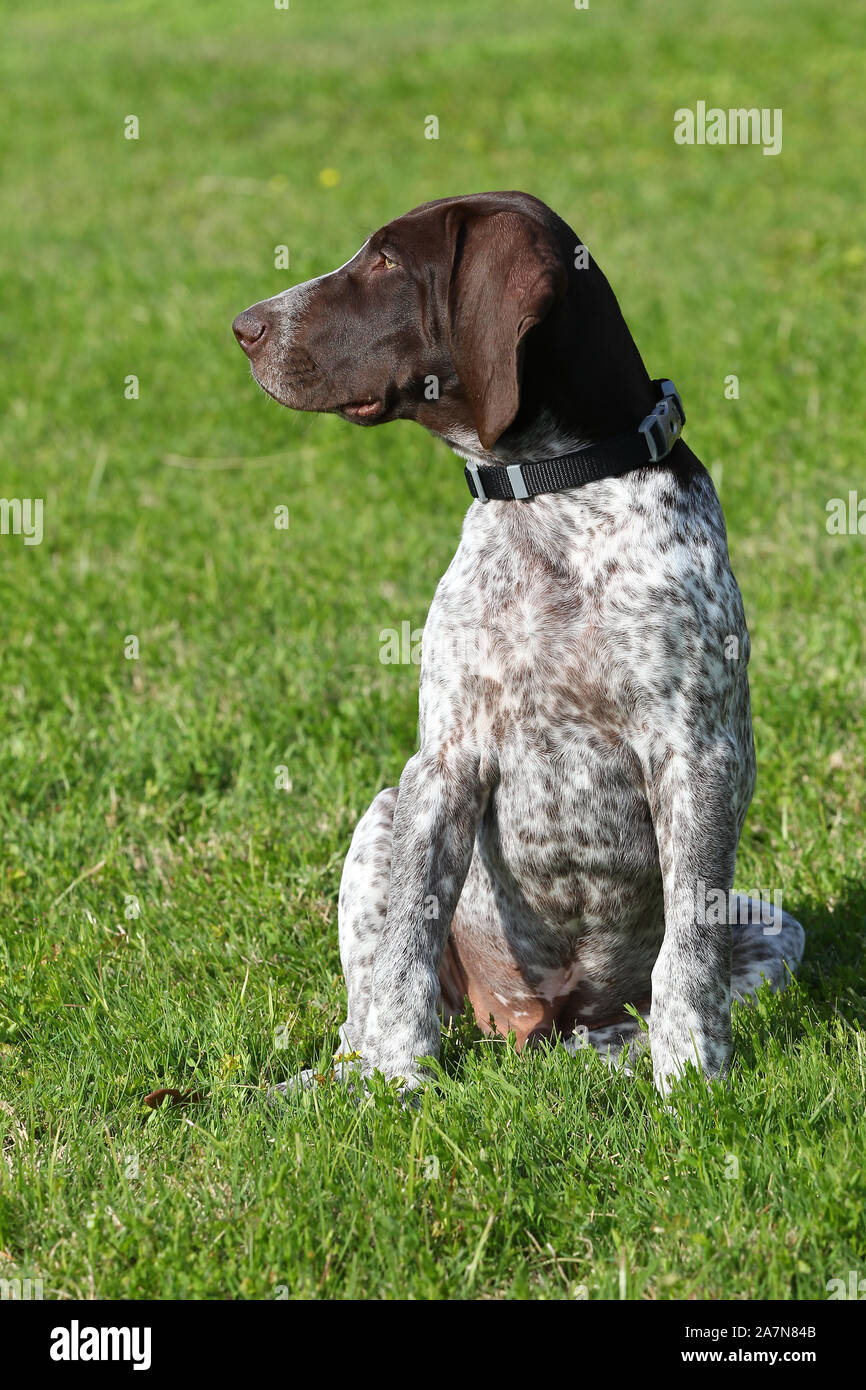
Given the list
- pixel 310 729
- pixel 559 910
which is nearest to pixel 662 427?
pixel 559 910

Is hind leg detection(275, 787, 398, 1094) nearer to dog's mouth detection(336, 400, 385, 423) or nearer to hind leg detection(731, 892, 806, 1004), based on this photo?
hind leg detection(731, 892, 806, 1004)

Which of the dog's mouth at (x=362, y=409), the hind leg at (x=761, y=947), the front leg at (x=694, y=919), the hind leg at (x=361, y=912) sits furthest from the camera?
the hind leg at (x=761, y=947)

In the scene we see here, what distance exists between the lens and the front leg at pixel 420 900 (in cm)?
→ 338

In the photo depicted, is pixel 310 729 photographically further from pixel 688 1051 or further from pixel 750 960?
pixel 688 1051

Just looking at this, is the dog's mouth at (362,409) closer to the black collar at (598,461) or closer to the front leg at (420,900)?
the black collar at (598,461)

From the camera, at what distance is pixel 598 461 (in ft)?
11.0

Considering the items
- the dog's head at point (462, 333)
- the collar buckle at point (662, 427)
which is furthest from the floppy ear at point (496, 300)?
Result: the collar buckle at point (662, 427)

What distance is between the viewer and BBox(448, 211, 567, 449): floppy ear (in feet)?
10.2

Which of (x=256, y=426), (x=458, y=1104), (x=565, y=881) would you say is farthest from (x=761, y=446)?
(x=458, y=1104)

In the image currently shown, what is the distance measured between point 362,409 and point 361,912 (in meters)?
1.27

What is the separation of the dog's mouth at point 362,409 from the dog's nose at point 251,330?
0.27 m

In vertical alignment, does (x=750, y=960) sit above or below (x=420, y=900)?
below
